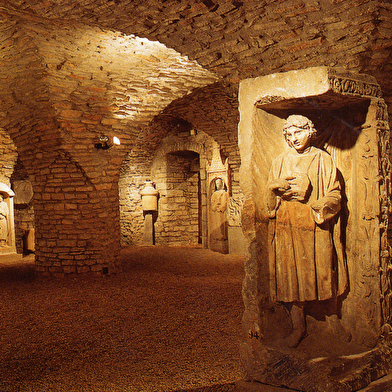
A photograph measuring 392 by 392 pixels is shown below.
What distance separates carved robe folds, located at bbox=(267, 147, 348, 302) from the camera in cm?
265

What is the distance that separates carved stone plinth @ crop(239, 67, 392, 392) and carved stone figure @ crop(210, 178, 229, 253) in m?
6.36

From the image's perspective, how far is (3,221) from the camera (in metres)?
9.80

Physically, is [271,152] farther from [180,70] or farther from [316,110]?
[180,70]

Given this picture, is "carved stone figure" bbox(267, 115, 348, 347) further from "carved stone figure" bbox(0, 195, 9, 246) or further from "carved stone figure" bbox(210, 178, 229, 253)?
"carved stone figure" bbox(0, 195, 9, 246)

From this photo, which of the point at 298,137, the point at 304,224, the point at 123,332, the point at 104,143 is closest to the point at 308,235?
the point at 304,224

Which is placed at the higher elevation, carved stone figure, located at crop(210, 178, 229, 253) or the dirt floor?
carved stone figure, located at crop(210, 178, 229, 253)

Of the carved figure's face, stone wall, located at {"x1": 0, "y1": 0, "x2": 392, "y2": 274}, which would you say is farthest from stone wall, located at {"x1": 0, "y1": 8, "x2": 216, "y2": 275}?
the carved figure's face

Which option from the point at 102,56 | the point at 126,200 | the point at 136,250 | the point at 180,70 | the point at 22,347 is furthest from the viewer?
A: the point at 126,200

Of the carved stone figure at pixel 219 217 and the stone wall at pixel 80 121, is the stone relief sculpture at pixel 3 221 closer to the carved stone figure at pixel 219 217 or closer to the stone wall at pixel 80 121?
the stone wall at pixel 80 121

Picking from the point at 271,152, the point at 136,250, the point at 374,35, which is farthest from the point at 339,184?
the point at 136,250

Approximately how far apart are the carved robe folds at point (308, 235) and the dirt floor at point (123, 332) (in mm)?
961

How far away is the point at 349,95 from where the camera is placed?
2.58 metres

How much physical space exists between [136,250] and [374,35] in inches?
303

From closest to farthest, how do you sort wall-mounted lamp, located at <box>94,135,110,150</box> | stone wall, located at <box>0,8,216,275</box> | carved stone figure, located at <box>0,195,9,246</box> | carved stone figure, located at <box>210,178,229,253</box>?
stone wall, located at <box>0,8,216,275</box> < wall-mounted lamp, located at <box>94,135,110,150</box> < carved stone figure, located at <box>210,178,229,253</box> < carved stone figure, located at <box>0,195,9,246</box>
